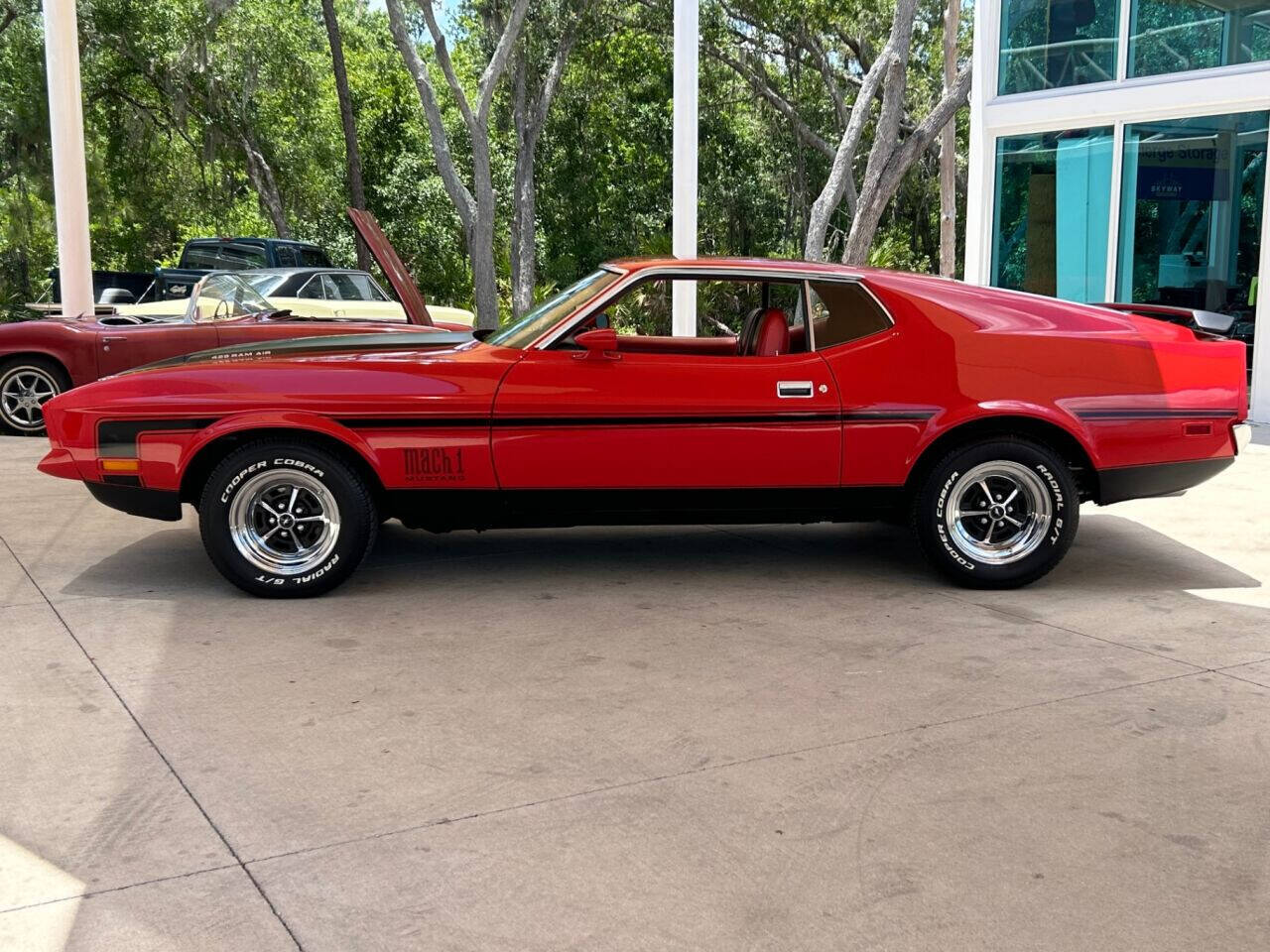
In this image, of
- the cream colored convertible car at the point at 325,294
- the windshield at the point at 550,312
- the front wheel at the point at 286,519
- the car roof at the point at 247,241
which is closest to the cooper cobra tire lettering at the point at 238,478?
the front wheel at the point at 286,519

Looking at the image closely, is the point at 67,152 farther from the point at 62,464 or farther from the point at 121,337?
the point at 62,464

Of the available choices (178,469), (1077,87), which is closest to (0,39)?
(1077,87)

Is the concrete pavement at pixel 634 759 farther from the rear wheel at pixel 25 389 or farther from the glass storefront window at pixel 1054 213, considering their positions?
the glass storefront window at pixel 1054 213

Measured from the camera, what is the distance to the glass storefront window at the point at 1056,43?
12688 mm

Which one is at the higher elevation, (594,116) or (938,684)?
(594,116)

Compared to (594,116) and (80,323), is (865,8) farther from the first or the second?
(80,323)

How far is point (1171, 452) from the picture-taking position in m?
5.89

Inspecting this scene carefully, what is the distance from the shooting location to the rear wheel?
10656 mm

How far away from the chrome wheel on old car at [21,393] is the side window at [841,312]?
24.5ft

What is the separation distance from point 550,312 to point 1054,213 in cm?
914

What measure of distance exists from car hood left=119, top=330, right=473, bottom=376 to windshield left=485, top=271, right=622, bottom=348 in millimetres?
225

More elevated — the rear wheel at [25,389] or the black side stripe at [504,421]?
the black side stripe at [504,421]

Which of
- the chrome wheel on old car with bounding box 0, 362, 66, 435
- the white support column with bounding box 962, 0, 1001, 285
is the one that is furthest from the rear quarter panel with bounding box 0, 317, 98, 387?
the white support column with bounding box 962, 0, 1001, 285

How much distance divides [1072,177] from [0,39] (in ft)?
76.1
